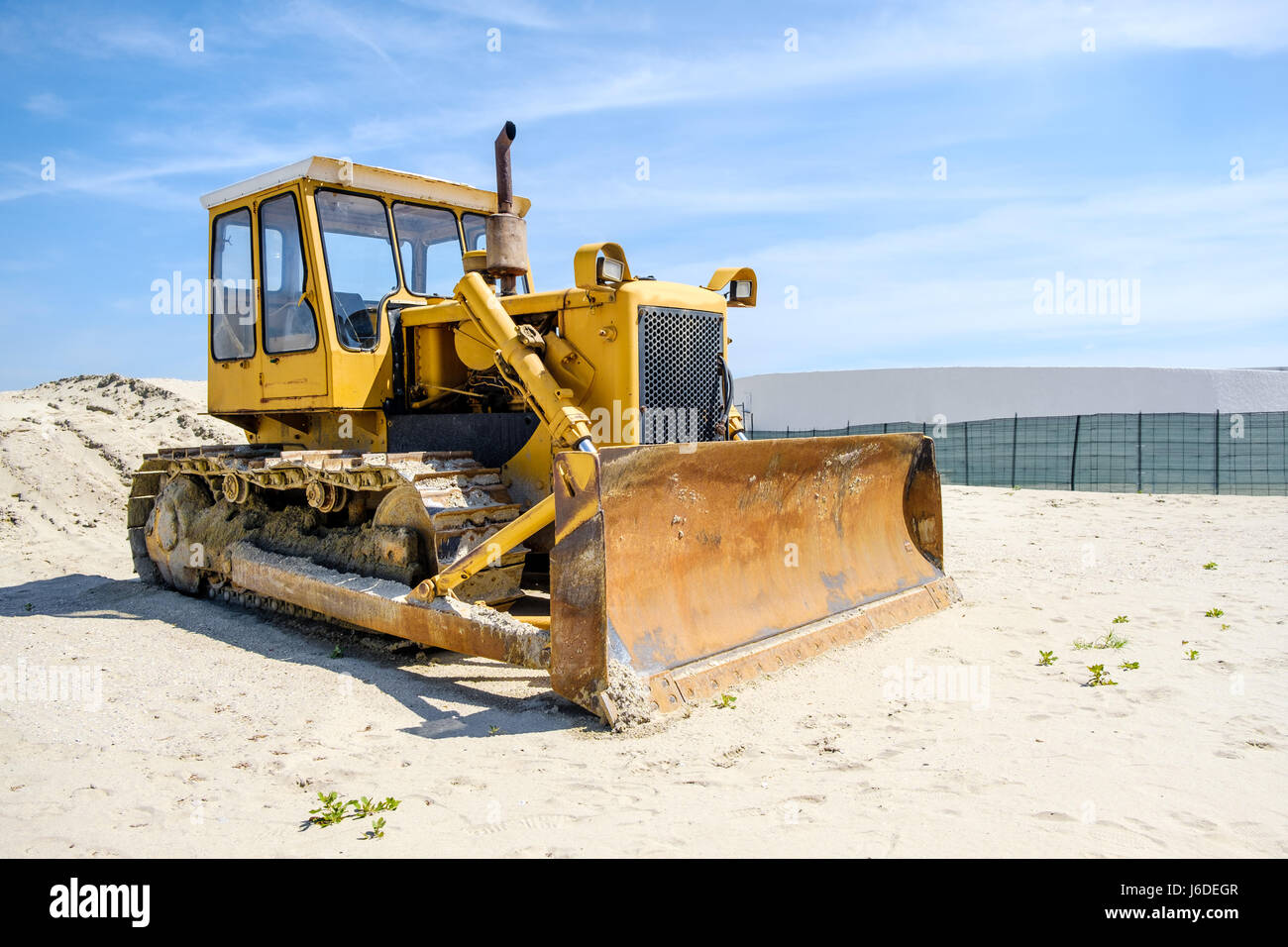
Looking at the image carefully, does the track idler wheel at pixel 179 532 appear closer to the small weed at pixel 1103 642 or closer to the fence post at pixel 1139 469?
the small weed at pixel 1103 642

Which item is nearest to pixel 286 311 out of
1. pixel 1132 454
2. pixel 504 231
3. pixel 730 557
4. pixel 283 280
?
pixel 283 280

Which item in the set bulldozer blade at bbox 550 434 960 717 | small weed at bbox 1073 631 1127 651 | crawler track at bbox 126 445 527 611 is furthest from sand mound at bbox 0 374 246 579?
small weed at bbox 1073 631 1127 651

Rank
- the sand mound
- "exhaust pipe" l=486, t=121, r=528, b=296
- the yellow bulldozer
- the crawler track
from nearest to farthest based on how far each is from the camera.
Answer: the yellow bulldozer
the crawler track
"exhaust pipe" l=486, t=121, r=528, b=296
the sand mound

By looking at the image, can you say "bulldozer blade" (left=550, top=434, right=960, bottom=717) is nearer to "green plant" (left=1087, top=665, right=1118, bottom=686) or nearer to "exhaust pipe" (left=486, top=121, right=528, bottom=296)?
"green plant" (left=1087, top=665, right=1118, bottom=686)

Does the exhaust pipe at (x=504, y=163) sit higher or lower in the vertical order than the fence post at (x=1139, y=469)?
higher

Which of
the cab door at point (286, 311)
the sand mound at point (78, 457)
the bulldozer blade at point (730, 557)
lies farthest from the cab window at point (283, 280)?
the sand mound at point (78, 457)

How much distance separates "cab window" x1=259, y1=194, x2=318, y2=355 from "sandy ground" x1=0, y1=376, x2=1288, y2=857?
2.16m

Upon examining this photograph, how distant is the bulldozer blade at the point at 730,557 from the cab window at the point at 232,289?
13.9 feet

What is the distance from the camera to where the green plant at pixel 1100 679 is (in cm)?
458

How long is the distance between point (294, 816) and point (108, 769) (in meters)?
1.09

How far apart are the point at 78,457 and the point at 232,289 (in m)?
8.85

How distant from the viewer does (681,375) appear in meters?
A: 5.82

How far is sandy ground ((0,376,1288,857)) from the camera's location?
302cm

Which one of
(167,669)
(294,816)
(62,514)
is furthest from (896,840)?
(62,514)
